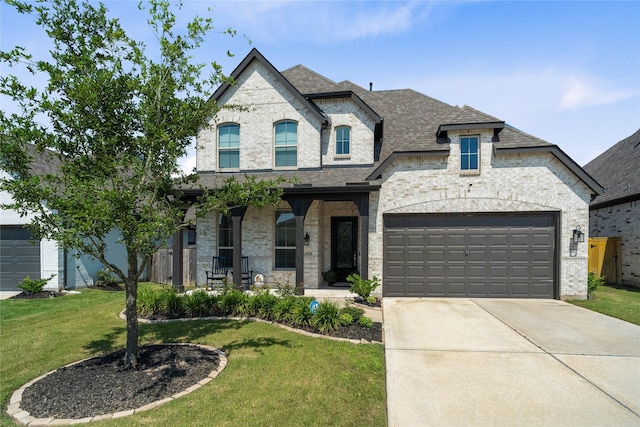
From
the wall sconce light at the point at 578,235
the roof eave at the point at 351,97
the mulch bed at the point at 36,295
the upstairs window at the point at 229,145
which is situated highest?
the roof eave at the point at 351,97

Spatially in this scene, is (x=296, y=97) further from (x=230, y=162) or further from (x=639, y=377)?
(x=639, y=377)

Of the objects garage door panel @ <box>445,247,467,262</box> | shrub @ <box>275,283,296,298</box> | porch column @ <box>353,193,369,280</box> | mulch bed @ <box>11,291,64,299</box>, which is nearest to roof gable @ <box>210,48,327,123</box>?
porch column @ <box>353,193,369,280</box>

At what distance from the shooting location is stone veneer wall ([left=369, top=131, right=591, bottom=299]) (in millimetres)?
10539

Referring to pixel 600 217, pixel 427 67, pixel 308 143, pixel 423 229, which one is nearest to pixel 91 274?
pixel 308 143

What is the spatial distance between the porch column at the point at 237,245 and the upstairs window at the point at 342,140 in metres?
4.36

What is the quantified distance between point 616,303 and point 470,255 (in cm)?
449

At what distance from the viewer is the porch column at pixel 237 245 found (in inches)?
439

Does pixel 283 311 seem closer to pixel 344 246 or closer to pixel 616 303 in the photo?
pixel 344 246

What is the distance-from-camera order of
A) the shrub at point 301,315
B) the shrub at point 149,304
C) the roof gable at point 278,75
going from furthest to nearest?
the roof gable at point 278,75 < the shrub at point 149,304 < the shrub at point 301,315

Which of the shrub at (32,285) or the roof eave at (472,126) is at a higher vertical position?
the roof eave at (472,126)

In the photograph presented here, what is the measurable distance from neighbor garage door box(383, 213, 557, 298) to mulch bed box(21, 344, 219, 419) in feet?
24.0

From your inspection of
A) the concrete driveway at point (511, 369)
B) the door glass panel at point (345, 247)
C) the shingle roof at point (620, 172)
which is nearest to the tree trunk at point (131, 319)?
the concrete driveway at point (511, 369)

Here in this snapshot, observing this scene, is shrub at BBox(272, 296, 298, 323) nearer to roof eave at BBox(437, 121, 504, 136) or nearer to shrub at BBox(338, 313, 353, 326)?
shrub at BBox(338, 313, 353, 326)

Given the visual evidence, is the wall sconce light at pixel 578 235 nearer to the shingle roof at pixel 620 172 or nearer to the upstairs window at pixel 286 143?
the shingle roof at pixel 620 172
